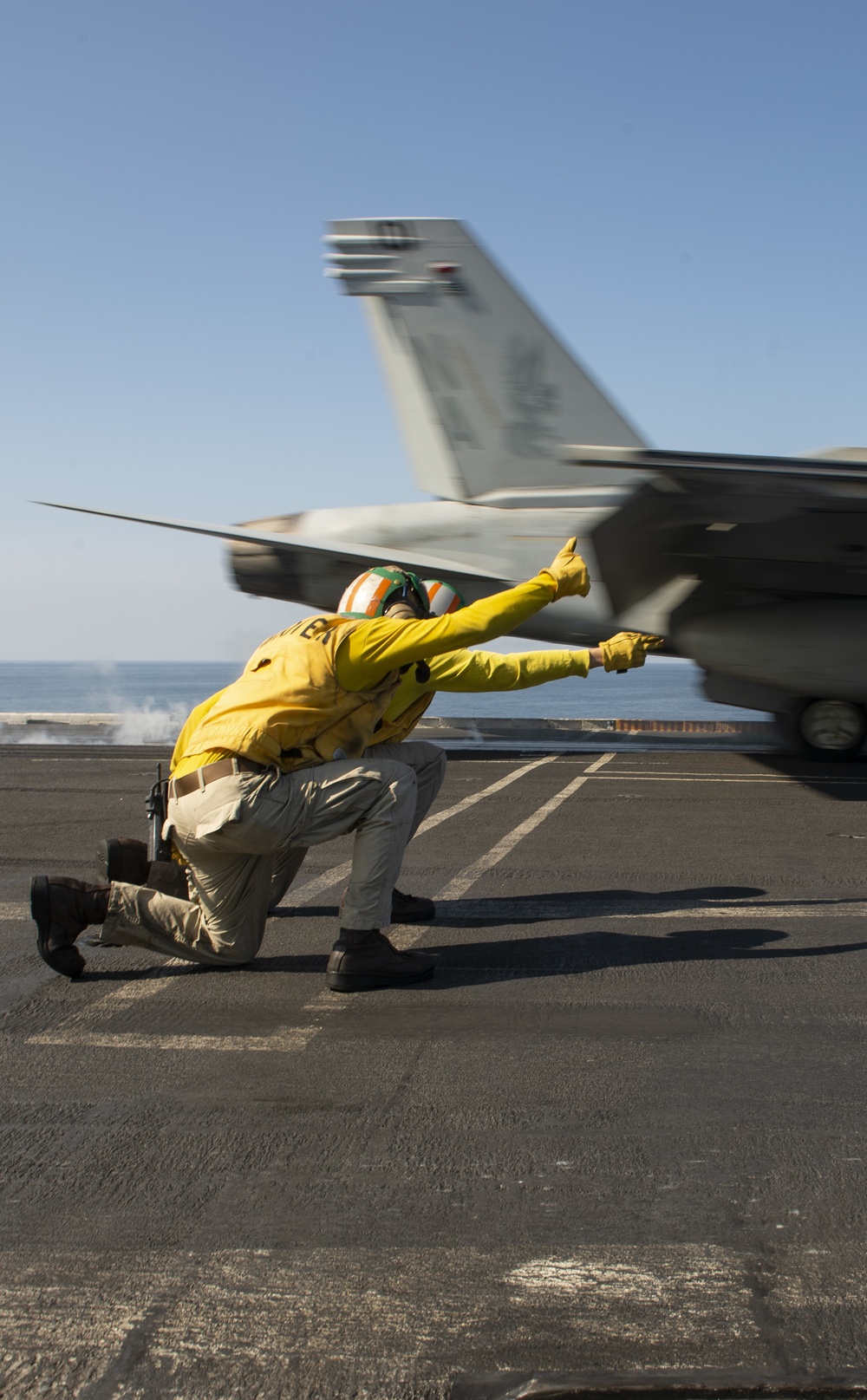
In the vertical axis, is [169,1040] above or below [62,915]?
below

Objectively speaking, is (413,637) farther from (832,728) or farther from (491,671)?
(832,728)

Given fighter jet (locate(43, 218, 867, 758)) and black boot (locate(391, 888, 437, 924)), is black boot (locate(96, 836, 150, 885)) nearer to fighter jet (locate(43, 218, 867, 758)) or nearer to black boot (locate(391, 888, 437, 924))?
black boot (locate(391, 888, 437, 924))

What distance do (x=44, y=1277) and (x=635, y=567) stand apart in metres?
10.1

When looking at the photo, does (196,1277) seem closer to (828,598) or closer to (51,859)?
(51,859)

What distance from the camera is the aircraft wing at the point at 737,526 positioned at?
29.2 ft

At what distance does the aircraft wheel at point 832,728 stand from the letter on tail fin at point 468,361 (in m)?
3.81

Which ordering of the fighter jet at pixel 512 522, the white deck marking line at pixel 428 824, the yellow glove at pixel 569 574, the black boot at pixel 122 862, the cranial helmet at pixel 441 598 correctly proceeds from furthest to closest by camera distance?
1. the fighter jet at pixel 512 522
2. the cranial helmet at pixel 441 598
3. the white deck marking line at pixel 428 824
4. the black boot at pixel 122 862
5. the yellow glove at pixel 569 574

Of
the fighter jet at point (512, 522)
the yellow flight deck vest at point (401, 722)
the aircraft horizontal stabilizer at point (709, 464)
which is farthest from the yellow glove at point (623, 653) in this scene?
the fighter jet at point (512, 522)

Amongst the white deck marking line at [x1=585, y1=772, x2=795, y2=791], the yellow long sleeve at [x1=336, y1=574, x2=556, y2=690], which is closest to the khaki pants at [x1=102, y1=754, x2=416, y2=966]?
the yellow long sleeve at [x1=336, y1=574, x2=556, y2=690]

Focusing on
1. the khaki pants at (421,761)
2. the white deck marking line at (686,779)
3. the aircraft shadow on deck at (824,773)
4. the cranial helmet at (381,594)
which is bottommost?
the aircraft shadow on deck at (824,773)

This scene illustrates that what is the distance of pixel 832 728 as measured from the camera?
43.5 feet

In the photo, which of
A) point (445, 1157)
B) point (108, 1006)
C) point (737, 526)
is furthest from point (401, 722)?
point (737, 526)

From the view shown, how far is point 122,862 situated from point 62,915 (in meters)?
0.45

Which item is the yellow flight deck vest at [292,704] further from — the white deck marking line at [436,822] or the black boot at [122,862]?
the white deck marking line at [436,822]
